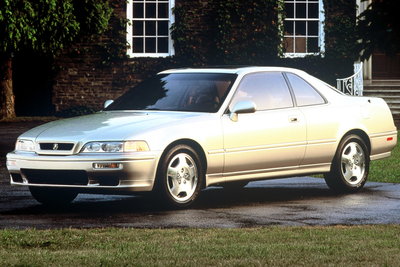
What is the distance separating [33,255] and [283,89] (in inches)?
220

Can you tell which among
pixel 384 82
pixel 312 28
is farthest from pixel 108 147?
pixel 384 82

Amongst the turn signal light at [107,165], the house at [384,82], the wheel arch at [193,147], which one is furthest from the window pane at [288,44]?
the turn signal light at [107,165]

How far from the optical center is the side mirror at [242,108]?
12.4 meters

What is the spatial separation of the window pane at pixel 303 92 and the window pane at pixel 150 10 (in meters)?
17.9

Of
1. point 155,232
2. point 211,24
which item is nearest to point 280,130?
point 155,232

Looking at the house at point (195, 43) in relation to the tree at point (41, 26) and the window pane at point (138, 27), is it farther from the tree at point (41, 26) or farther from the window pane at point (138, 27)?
the tree at point (41, 26)

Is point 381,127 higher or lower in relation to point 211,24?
lower

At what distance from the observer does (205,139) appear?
1212cm

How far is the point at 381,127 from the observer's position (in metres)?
14.3

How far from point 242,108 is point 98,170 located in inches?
75.6

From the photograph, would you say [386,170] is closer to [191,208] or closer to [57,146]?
[191,208]

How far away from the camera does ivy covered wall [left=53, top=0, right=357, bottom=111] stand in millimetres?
30766

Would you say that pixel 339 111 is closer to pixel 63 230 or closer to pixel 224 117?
pixel 224 117

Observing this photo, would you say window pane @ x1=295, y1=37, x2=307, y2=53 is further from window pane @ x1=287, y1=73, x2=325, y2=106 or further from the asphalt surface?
window pane @ x1=287, y1=73, x2=325, y2=106
